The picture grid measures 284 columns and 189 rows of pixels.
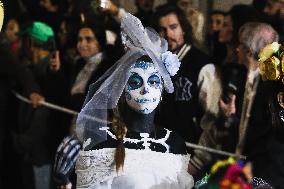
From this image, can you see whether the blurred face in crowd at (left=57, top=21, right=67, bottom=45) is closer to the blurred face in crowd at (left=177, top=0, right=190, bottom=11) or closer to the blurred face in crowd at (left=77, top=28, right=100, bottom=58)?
the blurred face in crowd at (left=77, top=28, right=100, bottom=58)

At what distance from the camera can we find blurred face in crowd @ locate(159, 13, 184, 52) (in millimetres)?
5230

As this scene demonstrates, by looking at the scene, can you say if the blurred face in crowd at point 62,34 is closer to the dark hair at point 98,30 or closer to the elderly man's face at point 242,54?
the dark hair at point 98,30

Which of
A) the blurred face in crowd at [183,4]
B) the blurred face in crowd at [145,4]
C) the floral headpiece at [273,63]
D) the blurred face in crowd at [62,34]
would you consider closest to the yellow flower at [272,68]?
the floral headpiece at [273,63]

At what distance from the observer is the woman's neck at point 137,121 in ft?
13.5

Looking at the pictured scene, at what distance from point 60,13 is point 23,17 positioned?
336 mm

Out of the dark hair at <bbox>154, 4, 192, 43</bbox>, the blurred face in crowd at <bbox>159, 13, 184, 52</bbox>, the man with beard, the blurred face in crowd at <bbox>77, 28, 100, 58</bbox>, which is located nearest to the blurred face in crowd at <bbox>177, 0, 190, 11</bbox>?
the dark hair at <bbox>154, 4, 192, 43</bbox>

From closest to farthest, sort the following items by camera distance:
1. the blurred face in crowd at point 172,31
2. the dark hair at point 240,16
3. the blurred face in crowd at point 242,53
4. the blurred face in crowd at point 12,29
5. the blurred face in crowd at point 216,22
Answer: the blurred face in crowd at point 242,53 → the dark hair at point 240,16 → the blurred face in crowd at point 172,31 → the blurred face in crowd at point 216,22 → the blurred face in crowd at point 12,29

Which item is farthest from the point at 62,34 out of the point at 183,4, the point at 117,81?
the point at 117,81

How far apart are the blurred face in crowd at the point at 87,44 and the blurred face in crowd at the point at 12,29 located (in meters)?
0.83

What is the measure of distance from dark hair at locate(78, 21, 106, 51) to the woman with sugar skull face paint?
1434 millimetres

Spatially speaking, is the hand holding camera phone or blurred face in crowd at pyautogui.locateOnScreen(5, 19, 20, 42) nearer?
the hand holding camera phone

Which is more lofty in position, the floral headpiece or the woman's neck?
the floral headpiece

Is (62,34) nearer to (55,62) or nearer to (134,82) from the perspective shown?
(55,62)

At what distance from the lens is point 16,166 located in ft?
20.1
